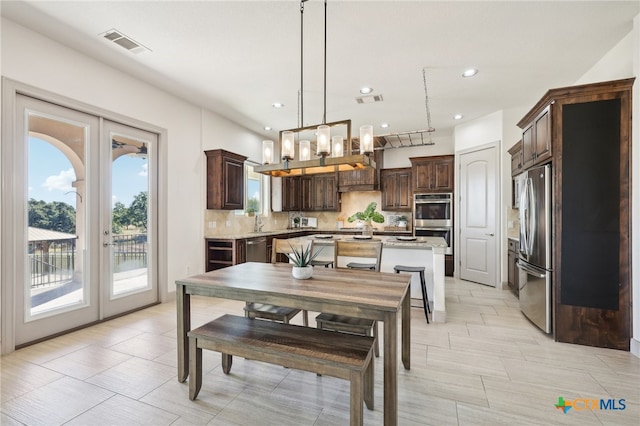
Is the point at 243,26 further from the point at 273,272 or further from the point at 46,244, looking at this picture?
the point at 46,244

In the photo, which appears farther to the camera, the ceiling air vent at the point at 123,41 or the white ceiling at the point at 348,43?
the ceiling air vent at the point at 123,41

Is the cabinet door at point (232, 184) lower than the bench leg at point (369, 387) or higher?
higher

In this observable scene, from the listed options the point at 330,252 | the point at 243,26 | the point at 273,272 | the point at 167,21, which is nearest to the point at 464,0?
the point at 243,26

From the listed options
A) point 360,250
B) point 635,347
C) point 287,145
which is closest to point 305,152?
point 287,145

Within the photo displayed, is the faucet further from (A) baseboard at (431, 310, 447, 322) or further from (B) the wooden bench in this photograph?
(B) the wooden bench

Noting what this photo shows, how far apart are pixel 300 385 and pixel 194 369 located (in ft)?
2.49

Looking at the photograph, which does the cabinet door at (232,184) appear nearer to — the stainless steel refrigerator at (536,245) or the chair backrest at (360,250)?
the chair backrest at (360,250)

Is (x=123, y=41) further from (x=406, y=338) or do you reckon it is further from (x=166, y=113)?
(x=406, y=338)

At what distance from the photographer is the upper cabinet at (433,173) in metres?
6.11

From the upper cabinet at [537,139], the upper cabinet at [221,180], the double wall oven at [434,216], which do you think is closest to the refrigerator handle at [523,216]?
the upper cabinet at [537,139]

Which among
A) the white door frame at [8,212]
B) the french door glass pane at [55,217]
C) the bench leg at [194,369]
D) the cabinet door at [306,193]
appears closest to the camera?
the bench leg at [194,369]

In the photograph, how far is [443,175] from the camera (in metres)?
6.15

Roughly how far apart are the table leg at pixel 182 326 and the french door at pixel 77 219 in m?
1.85

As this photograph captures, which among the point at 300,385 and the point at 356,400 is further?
the point at 300,385
